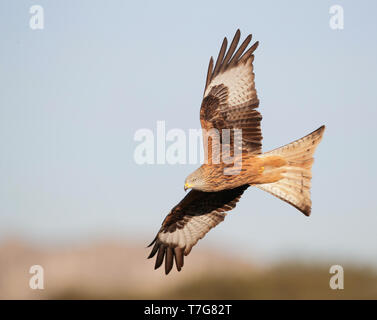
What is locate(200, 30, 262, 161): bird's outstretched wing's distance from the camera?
28.0 feet

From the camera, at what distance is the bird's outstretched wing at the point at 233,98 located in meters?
8.53

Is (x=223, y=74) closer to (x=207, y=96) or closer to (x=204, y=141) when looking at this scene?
(x=207, y=96)

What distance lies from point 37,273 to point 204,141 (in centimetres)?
376

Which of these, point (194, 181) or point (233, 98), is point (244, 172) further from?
point (233, 98)

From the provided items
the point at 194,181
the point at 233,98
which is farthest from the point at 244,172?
the point at 233,98

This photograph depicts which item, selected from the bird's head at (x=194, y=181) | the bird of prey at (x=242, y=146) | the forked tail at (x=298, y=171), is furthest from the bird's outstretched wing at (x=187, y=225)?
the bird's head at (x=194, y=181)

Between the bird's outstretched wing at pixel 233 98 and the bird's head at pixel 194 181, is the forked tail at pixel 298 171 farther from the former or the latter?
the bird's head at pixel 194 181

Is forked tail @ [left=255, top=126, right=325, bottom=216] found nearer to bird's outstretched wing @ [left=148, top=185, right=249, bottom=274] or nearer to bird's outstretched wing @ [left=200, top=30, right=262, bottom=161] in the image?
bird's outstretched wing @ [left=200, top=30, right=262, bottom=161]

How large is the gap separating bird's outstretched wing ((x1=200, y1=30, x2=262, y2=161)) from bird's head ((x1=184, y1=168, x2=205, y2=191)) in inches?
11.5

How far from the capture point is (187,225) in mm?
9672

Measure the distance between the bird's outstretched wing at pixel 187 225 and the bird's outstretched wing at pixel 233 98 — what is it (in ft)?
4.12

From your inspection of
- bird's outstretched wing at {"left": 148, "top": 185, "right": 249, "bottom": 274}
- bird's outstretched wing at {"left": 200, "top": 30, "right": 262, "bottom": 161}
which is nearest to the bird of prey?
bird's outstretched wing at {"left": 200, "top": 30, "right": 262, "bottom": 161}

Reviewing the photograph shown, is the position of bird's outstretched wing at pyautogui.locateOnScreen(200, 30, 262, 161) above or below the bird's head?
above
